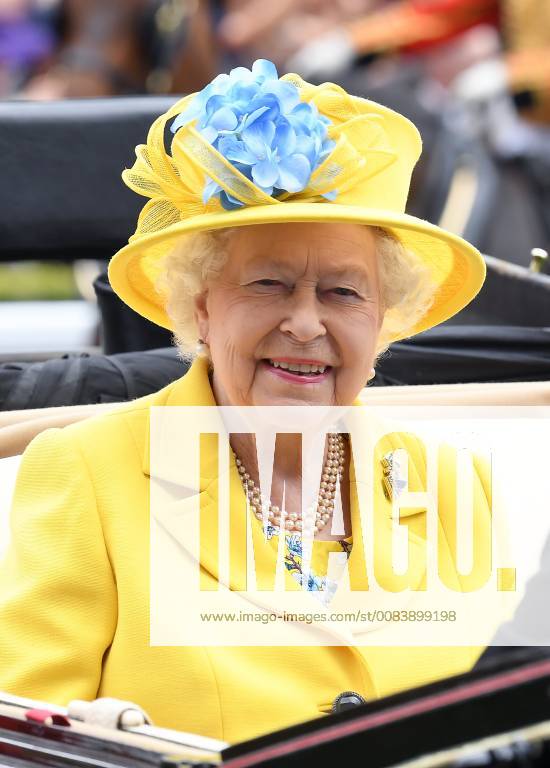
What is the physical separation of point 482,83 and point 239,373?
488 cm

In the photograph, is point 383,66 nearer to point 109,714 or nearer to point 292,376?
point 292,376

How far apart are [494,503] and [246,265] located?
529 mm

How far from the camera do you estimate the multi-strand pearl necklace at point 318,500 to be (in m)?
2.10

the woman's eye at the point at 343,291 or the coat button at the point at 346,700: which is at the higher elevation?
the woman's eye at the point at 343,291

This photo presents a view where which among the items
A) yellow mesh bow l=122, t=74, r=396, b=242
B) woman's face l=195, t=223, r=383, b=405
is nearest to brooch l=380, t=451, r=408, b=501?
woman's face l=195, t=223, r=383, b=405

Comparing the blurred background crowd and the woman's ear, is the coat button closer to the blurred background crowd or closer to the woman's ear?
the woman's ear

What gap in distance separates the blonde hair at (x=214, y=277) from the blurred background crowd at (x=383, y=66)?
283 cm

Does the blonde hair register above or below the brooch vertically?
above

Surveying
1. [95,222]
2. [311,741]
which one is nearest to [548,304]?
[95,222]

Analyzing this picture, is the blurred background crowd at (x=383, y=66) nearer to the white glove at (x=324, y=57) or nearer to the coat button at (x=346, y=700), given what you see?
the white glove at (x=324, y=57)

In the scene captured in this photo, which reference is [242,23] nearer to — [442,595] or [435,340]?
[435,340]

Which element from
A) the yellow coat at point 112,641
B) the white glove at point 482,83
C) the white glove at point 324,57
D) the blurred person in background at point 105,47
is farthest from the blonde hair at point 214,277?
the white glove at point 324,57

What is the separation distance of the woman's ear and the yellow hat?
0.27ft

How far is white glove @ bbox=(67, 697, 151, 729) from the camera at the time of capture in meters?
1.65
